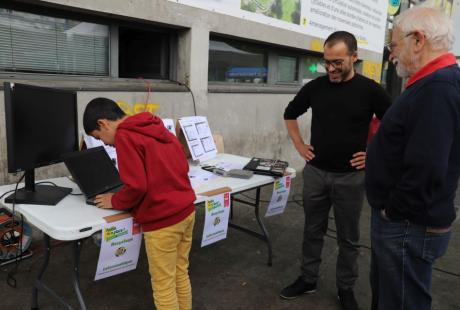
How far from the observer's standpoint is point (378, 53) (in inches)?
300

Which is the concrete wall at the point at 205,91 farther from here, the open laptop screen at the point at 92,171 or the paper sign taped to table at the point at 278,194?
the paper sign taped to table at the point at 278,194

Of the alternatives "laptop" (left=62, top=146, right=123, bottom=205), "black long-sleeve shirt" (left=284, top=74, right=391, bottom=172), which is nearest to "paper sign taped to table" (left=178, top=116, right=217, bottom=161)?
"laptop" (left=62, top=146, right=123, bottom=205)

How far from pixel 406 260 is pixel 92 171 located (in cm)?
164

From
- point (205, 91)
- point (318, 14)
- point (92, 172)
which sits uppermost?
point (318, 14)

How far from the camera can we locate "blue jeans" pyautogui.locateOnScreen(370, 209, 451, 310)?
1506 millimetres

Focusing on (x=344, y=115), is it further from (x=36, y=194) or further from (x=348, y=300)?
(x=36, y=194)

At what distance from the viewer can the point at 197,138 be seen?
3080mm

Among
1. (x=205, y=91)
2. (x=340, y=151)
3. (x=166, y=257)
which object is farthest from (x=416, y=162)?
(x=205, y=91)

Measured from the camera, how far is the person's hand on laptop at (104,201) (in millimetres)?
1889

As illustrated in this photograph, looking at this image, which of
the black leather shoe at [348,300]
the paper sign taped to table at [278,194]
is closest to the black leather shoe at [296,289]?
the black leather shoe at [348,300]

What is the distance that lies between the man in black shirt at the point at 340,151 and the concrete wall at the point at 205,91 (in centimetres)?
182

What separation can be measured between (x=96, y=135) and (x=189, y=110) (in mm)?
2247

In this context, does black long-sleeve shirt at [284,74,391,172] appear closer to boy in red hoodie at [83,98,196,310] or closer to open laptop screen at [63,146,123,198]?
boy in red hoodie at [83,98,196,310]

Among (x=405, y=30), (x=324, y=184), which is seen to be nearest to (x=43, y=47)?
(x=324, y=184)
